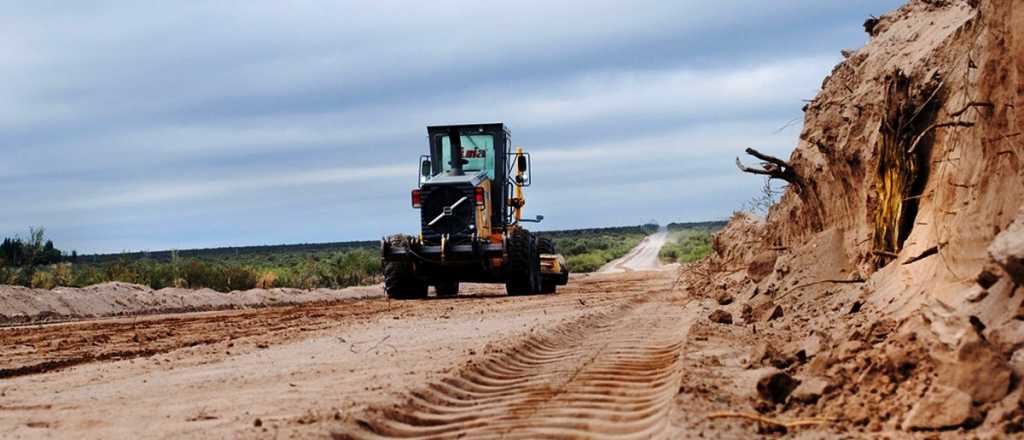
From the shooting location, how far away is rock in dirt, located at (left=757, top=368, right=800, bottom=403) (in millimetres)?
7344

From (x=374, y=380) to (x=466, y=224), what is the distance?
16331mm

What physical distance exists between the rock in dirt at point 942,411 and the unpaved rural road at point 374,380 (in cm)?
100

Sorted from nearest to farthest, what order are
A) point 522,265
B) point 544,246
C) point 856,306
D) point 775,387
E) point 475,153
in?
point 775,387
point 856,306
point 522,265
point 475,153
point 544,246

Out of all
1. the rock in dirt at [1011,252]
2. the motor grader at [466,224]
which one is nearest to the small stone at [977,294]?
the rock in dirt at [1011,252]

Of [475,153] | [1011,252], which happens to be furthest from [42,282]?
[1011,252]

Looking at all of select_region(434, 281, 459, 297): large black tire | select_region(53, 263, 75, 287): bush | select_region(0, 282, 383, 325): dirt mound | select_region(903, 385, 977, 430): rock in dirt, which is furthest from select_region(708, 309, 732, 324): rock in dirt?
select_region(53, 263, 75, 287): bush

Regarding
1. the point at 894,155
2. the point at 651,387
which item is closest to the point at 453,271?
the point at 894,155

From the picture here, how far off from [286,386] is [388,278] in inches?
664

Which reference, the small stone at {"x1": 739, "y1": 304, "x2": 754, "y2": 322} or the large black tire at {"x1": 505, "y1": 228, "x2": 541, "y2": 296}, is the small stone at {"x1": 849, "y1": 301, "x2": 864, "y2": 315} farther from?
the large black tire at {"x1": 505, "y1": 228, "x2": 541, "y2": 296}

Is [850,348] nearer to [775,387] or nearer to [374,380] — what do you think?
[775,387]

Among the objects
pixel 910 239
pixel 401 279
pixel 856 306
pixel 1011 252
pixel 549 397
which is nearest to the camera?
pixel 1011 252

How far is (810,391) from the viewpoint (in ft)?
23.6

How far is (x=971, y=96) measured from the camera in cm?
966

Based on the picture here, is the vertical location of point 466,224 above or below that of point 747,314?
above
